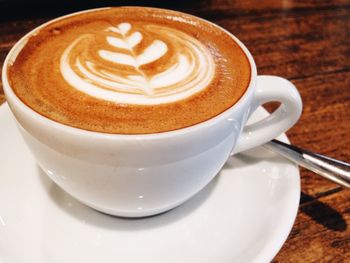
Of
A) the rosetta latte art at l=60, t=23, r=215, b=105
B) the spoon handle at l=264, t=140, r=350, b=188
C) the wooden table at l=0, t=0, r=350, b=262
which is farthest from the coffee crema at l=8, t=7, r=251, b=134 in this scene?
the wooden table at l=0, t=0, r=350, b=262

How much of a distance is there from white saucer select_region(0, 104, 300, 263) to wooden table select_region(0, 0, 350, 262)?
9cm

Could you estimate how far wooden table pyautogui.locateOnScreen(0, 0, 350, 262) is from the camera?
2.51 feet

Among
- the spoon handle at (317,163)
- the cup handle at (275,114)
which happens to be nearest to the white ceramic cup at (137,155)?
the cup handle at (275,114)

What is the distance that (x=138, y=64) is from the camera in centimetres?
72

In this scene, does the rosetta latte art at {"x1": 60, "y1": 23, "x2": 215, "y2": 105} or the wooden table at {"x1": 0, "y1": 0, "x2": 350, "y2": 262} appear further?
the wooden table at {"x1": 0, "y1": 0, "x2": 350, "y2": 262}

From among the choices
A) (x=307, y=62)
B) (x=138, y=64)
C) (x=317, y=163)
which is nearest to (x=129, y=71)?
(x=138, y=64)

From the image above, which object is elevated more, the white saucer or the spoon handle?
the white saucer

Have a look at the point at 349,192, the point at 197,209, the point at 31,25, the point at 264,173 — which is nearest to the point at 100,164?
the point at 197,209

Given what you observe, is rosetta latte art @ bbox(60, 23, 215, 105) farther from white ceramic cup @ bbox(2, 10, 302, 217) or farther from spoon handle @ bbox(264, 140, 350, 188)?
spoon handle @ bbox(264, 140, 350, 188)

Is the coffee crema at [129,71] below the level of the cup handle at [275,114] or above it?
above

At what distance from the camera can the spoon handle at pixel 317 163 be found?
2.50 feet

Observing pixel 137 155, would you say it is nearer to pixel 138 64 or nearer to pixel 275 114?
pixel 138 64

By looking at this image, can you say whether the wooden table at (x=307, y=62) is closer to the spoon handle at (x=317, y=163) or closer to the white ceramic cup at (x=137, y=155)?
the spoon handle at (x=317, y=163)

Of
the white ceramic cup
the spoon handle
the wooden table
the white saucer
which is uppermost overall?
the white ceramic cup
